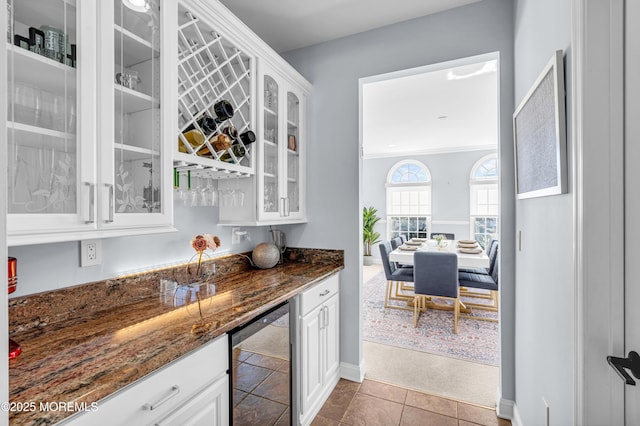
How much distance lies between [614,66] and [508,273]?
1344mm

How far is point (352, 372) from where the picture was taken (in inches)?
90.0

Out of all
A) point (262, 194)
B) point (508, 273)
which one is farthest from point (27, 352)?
point (508, 273)

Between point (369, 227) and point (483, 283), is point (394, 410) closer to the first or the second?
point (483, 283)

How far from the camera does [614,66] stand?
0.86 meters

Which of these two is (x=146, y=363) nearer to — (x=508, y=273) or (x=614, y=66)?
(x=614, y=66)

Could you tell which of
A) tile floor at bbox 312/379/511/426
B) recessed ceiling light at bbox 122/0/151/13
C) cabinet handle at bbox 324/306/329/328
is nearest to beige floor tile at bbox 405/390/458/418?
tile floor at bbox 312/379/511/426

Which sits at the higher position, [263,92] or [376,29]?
[376,29]

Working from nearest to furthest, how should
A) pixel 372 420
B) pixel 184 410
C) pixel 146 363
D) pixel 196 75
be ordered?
pixel 146 363 < pixel 184 410 < pixel 196 75 < pixel 372 420

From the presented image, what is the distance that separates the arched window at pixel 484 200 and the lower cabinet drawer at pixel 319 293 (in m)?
5.38

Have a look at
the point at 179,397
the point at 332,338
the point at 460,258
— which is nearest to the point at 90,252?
the point at 179,397

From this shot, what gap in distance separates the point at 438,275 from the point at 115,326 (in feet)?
9.57

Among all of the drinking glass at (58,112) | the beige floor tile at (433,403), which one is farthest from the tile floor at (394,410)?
the drinking glass at (58,112)

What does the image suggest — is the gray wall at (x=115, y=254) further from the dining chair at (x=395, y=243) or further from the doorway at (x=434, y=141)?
the dining chair at (x=395, y=243)

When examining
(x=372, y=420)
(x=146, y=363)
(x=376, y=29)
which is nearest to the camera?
(x=146, y=363)
